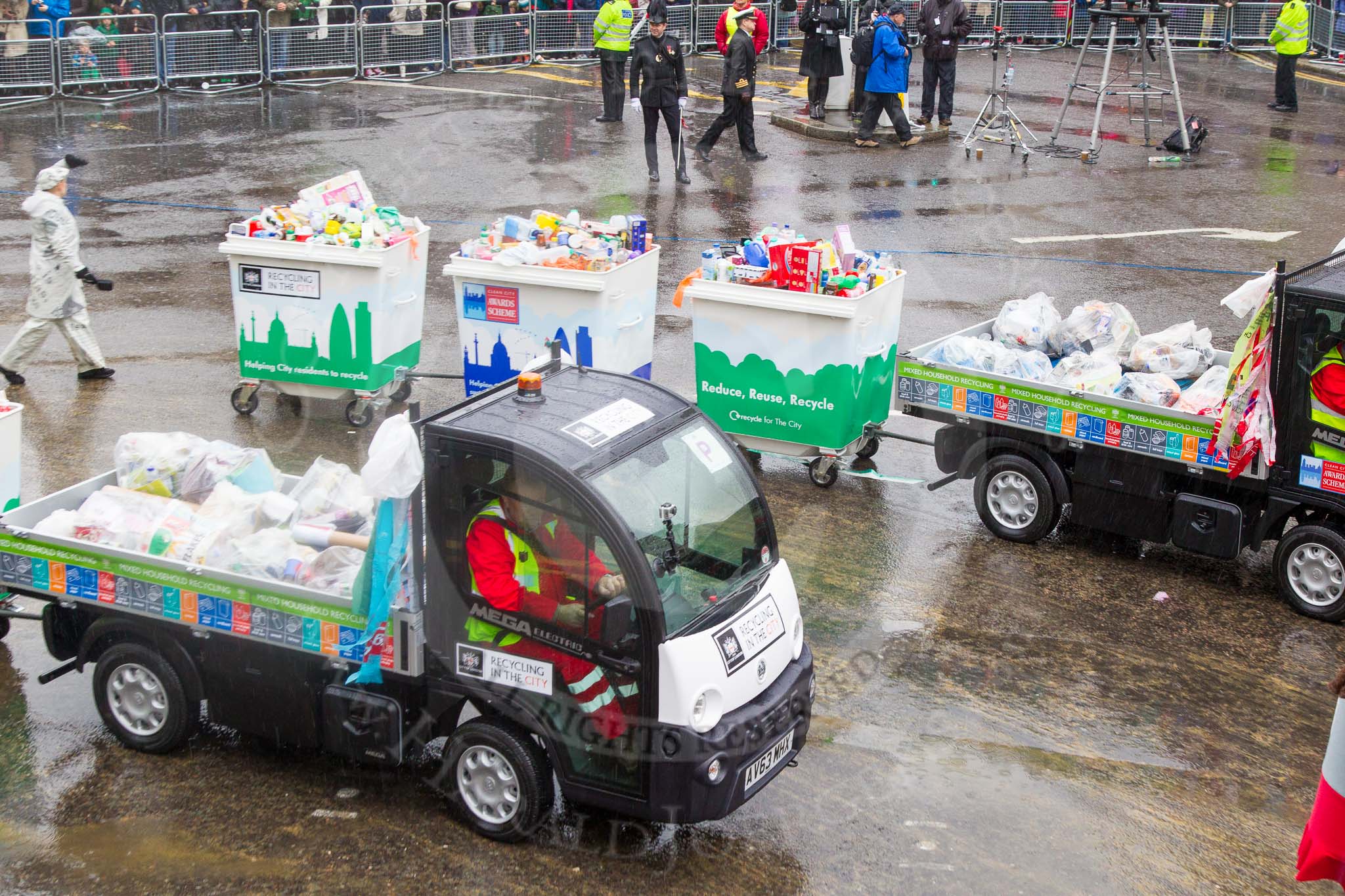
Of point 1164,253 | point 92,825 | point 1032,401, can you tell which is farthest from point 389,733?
point 1164,253

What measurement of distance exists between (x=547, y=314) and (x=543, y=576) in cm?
441

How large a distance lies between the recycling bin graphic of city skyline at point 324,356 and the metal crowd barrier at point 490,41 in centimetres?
1597

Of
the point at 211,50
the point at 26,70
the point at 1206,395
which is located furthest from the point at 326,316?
the point at 211,50

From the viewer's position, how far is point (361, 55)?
24156 mm

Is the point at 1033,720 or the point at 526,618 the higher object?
the point at 526,618

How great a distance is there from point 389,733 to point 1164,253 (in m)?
11.3

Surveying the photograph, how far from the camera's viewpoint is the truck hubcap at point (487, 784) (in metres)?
5.54

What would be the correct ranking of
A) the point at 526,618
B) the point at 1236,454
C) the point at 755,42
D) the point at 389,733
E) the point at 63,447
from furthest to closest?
1. the point at 755,42
2. the point at 63,447
3. the point at 1236,454
4. the point at 389,733
5. the point at 526,618

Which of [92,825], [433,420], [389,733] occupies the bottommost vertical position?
[92,825]

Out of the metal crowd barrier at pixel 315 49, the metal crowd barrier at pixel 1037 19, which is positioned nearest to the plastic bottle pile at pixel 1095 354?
the metal crowd barrier at pixel 315 49

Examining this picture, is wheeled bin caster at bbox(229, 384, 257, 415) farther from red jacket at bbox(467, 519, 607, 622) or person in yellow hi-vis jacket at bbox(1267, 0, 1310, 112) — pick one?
person in yellow hi-vis jacket at bbox(1267, 0, 1310, 112)

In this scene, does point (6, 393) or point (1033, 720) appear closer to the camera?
point (1033, 720)

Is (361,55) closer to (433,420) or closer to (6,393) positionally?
(6,393)

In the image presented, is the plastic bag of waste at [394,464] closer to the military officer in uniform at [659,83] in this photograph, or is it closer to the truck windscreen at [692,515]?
the truck windscreen at [692,515]
